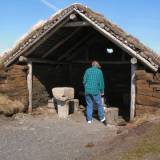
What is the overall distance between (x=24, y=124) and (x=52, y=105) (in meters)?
2.36

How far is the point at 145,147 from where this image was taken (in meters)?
7.43

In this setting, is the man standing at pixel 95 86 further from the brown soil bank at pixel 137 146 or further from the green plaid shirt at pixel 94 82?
the brown soil bank at pixel 137 146

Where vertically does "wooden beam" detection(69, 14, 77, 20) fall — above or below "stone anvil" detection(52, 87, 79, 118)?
above

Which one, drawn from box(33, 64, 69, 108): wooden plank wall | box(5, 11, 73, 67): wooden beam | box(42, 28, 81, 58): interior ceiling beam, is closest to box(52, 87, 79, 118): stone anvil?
box(33, 64, 69, 108): wooden plank wall

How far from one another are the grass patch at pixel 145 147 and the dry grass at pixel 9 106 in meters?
5.51

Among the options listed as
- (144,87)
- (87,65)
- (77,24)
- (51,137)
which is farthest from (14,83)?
(144,87)

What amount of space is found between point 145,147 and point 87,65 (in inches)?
354

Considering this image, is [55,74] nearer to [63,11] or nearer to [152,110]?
[63,11]

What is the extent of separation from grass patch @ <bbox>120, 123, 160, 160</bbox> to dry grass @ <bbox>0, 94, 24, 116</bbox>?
217 inches

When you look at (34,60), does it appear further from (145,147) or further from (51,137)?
(145,147)

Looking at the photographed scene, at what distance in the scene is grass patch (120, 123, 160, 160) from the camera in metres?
7.09

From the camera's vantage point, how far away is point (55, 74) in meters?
15.5

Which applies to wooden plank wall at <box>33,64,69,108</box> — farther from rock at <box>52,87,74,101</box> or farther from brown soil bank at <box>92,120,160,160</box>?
brown soil bank at <box>92,120,160,160</box>

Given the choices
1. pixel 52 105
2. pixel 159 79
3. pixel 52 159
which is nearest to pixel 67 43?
pixel 52 105
